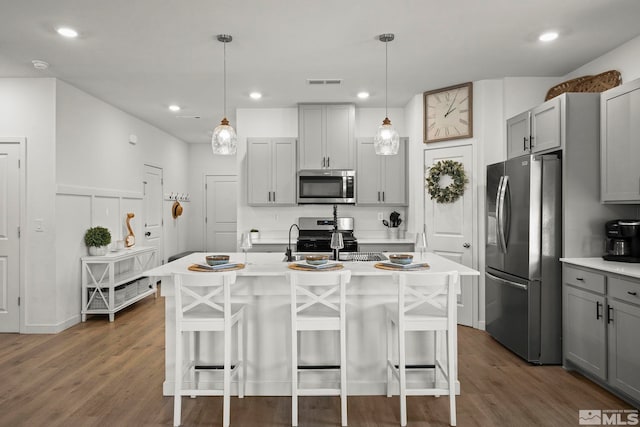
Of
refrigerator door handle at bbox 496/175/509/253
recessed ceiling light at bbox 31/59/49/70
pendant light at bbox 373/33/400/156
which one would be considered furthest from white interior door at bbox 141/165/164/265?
refrigerator door handle at bbox 496/175/509/253

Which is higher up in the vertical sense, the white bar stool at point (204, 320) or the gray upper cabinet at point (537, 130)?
the gray upper cabinet at point (537, 130)

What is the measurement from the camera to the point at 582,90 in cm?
402

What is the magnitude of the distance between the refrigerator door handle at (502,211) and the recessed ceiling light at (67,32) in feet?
12.6

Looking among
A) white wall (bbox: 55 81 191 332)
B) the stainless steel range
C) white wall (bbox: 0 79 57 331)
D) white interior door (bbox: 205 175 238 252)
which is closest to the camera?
white wall (bbox: 0 79 57 331)

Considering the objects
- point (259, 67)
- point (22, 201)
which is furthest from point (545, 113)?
point (22, 201)

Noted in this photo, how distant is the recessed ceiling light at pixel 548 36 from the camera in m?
3.33

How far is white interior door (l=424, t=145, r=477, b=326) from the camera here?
460 centimetres

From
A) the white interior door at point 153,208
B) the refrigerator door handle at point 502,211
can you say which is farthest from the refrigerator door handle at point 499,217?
the white interior door at point 153,208

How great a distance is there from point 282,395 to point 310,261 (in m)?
0.97

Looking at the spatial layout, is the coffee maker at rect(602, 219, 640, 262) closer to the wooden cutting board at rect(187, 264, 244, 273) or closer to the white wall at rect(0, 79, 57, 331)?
the wooden cutting board at rect(187, 264, 244, 273)

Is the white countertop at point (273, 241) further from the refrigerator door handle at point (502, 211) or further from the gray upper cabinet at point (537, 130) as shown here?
the gray upper cabinet at point (537, 130)

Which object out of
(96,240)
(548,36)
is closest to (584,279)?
(548,36)

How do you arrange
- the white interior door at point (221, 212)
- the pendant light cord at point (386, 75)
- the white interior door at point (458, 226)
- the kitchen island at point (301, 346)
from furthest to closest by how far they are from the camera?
the white interior door at point (221, 212) → the white interior door at point (458, 226) → the pendant light cord at point (386, 75) → the kitchen island at point (301, 346)

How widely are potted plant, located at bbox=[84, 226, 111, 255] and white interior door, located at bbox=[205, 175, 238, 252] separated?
12.1 ft
